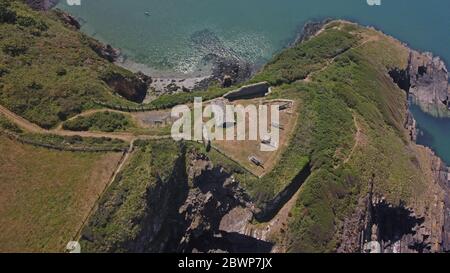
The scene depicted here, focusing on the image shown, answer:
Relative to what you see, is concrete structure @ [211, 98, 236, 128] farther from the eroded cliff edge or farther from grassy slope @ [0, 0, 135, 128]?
grassy slope @ [0, 0, 135, 128]

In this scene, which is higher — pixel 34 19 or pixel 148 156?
pixel 34 19

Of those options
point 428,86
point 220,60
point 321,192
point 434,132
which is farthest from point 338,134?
point 428,86

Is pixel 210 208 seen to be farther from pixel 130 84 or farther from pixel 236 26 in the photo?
pixel 236 26

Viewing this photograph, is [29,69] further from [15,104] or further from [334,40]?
[334,40]

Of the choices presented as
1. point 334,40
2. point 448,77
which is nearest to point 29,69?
point 334,40

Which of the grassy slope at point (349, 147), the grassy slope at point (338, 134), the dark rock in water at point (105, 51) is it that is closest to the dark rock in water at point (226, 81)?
the grassy slope at point (338, 134)

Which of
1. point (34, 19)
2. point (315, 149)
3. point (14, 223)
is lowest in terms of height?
point (14, 223)

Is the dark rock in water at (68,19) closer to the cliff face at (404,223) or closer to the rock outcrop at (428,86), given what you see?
the cliff face at (404,223)
